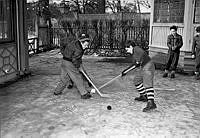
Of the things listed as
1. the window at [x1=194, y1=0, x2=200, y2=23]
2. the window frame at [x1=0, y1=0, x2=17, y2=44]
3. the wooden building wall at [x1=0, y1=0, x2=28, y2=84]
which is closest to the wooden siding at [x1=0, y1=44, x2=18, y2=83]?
the wooden building wall at [x1=0, y1=0, x2=28, y2=84]

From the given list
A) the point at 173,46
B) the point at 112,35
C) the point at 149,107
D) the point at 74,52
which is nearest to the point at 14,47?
the point at 74,52

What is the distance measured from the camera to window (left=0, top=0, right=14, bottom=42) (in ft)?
23.9

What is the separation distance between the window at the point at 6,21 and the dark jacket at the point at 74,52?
240cm

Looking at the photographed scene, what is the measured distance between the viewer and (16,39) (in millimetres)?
7859

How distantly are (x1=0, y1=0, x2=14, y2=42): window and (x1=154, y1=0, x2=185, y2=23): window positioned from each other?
622 cm

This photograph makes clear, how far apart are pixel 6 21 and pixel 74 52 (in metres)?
2.83

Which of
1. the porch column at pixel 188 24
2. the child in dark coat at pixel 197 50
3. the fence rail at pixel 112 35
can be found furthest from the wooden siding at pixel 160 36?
the fence rail at pixel 112 35

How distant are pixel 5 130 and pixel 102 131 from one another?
152cm

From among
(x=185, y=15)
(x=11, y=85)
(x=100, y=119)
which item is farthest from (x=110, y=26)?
(x=100, y=119)

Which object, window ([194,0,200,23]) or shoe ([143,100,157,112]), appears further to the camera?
window ([194,0,200,23])

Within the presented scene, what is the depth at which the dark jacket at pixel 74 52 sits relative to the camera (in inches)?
229

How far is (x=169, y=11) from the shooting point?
10750mm

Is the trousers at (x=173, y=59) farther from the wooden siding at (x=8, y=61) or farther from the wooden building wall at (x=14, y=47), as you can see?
the wooden siding at (x=8, y=61)

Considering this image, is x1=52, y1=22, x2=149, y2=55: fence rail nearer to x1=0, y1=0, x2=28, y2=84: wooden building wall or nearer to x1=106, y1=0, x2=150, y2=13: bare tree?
x1=0, y1=0, x2=28, y2=84: wooden building wall
